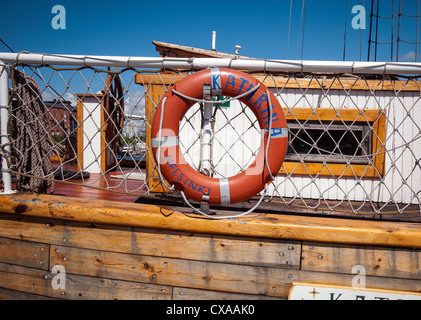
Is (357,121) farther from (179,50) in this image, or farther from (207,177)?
(179,50)

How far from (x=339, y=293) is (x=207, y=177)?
0.95 meters

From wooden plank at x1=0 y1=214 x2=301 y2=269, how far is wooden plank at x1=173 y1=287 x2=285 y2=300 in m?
0.20

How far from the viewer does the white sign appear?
4.53 ft

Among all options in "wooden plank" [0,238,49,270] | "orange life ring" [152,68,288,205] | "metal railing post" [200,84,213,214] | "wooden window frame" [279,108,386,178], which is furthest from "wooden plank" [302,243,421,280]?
"wooden plank" [0,238,49,270]

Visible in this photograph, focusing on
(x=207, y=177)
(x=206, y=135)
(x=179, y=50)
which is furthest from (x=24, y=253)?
(x=179, y=50)

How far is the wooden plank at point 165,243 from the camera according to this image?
147 centimetres

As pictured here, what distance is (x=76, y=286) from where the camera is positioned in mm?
1641

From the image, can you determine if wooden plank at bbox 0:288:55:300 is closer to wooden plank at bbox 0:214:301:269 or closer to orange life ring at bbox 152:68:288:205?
wooden plank at bbox 0:214:301:269

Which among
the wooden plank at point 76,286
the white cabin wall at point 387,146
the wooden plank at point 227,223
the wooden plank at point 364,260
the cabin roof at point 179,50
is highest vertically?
the cabin roof at point 179,50

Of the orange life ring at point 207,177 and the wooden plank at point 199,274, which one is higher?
the orange life ring at point 207,177

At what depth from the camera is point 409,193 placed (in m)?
2.77

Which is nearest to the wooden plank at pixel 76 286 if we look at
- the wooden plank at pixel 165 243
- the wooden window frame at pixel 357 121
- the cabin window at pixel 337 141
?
the wooden plank at pixel 165 243

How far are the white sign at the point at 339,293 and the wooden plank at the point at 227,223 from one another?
10.0 inches

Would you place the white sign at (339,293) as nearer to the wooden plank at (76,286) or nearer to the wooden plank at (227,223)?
the wooden plank at (227,223)
